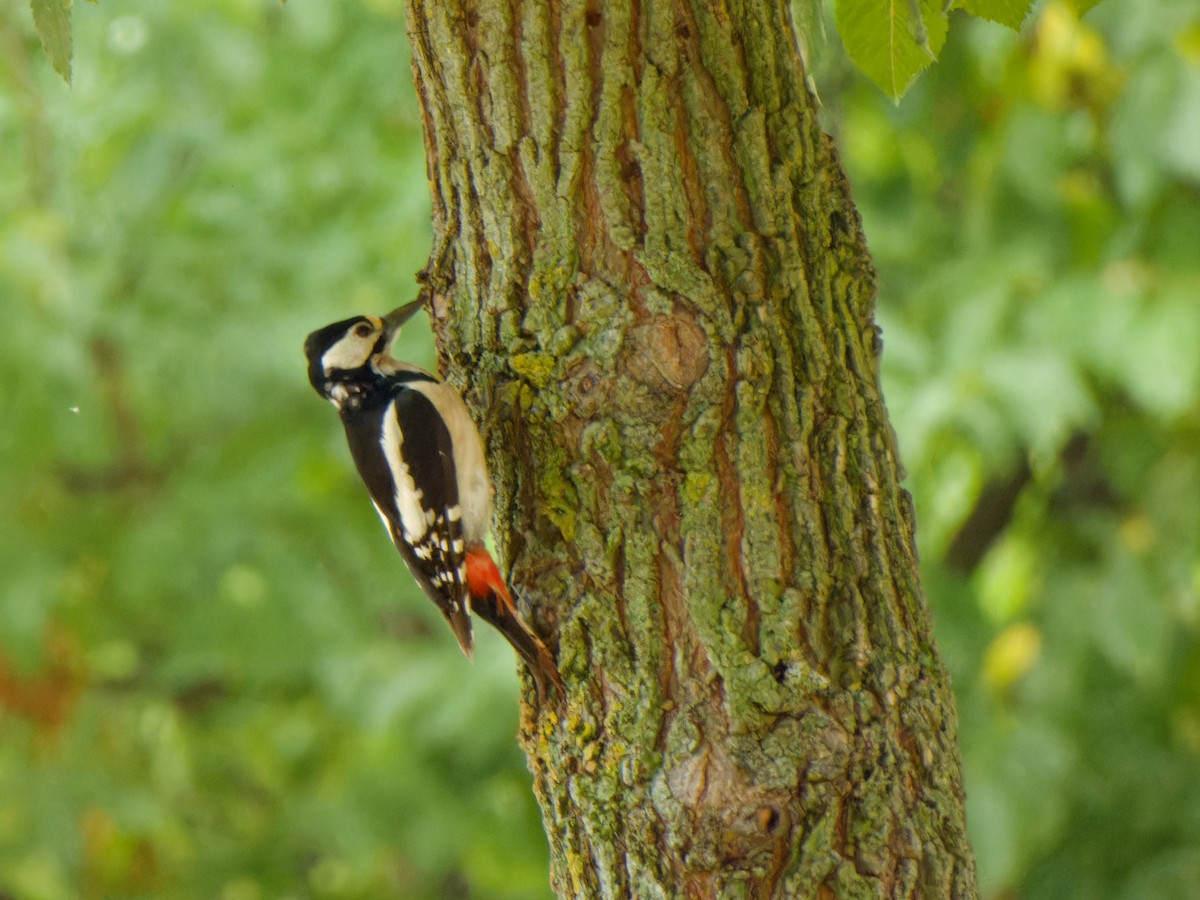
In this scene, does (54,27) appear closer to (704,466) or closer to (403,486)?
(704,466)

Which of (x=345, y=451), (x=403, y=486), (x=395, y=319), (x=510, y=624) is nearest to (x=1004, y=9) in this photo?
(x=510, y=624)

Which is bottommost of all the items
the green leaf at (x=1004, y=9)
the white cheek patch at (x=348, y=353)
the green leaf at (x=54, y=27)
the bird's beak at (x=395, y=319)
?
the green leaf at (x=1004, y=9)

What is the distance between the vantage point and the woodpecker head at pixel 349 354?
3.15m

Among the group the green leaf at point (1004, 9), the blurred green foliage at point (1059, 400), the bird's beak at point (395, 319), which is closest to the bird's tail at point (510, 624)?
the bird's beak at point (395, 319)

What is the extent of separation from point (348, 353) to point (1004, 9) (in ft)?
6.24

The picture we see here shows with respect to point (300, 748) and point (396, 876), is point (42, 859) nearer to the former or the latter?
point (300, 748)

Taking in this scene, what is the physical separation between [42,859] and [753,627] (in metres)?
5.00

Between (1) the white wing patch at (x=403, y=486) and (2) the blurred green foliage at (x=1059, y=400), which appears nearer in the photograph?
(1) the white wing patch at (x=403, y=486)

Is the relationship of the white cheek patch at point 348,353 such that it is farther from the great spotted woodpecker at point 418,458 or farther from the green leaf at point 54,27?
the green leaf at point 54,27

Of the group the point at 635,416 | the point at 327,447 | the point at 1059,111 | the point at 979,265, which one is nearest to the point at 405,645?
the point at 327,447

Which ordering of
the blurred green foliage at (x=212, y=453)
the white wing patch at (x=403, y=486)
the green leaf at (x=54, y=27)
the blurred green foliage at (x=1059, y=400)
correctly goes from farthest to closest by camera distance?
1. the blurred green foliage at (x=212, y=453)
2. the blurred green foliage at (x=1059, y=400)
3. the white wing patch at (x=403, y=486)
4. the green leaf at (x=54, y=27)

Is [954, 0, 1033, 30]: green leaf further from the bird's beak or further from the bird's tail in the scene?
the bird's beak

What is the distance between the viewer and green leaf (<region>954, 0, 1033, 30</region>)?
163 cm

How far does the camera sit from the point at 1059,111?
404 cm
